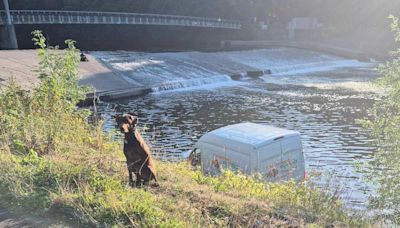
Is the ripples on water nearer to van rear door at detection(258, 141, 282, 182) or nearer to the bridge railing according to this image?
van rear door at detection(258, 141, 282, 182)

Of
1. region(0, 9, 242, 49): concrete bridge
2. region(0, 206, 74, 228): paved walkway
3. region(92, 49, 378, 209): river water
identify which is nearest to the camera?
region(0, 206, 74, 228): paved walkway

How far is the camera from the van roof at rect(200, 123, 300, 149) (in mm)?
8741

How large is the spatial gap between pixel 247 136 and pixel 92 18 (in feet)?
139

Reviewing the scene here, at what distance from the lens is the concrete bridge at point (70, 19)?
3909cm


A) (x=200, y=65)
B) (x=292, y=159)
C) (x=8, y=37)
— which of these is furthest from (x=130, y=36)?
(x=292, y=159)

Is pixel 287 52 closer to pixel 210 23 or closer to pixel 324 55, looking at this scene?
pixel 324 55

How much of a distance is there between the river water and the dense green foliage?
0.66m

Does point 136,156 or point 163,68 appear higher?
point 136,156

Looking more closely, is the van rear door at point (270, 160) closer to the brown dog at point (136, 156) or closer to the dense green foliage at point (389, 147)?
the dense green foliage at point (389, 147)

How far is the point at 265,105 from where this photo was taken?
82.0ft

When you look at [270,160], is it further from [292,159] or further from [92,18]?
[92,18]

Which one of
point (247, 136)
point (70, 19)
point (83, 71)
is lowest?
point (83, 71)

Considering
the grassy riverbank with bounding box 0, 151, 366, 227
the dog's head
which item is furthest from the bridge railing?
the dog's head

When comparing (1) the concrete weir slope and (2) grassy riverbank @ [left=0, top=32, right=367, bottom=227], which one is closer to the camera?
(2) grassy riverbank @ [left=0, top=32, right=367, bottom=227]
